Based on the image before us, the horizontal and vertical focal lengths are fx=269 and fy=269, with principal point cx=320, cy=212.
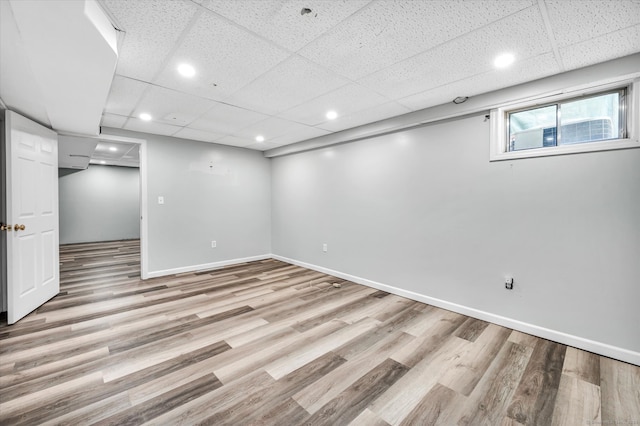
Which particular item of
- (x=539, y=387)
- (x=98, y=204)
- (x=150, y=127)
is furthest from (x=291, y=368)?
(x=98, y=204)

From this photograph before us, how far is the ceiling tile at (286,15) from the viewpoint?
1532 mm

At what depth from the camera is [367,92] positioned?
2771 millimetres

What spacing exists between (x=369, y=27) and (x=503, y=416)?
2529 mm

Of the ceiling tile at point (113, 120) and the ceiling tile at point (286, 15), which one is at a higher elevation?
the ceiling tile at point (113, 120)

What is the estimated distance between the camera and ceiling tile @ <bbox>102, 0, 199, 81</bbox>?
1.53 m

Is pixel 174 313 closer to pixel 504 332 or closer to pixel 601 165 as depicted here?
pixel 504 332

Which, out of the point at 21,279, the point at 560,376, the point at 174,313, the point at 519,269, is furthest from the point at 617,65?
the point at 21,279

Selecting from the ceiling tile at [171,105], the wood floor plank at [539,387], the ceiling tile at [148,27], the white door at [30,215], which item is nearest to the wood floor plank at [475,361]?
the wood floor plank at [539,387]

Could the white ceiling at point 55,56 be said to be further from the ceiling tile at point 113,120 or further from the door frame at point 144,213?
the door frame at point 144,213

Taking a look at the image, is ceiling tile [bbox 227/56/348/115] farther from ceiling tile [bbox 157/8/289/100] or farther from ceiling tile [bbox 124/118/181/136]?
ceiling tile [bbox 124/118/181/136]

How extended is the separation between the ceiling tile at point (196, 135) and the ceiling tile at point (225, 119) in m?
0.19

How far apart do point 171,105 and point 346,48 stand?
87.5 inches

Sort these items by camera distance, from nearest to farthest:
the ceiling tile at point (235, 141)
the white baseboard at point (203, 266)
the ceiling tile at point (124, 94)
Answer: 1. the ceiling tile at point (124, 94)
2. the white baseboard at point (203, 266)
3. the ceiling tile at point (235, 141)

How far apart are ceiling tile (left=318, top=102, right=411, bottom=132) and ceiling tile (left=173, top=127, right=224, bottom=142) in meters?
1.88
